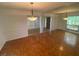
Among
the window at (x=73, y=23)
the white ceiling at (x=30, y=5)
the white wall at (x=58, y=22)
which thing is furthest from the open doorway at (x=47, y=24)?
the window at (x=73, y=23)

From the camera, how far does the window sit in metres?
2.35

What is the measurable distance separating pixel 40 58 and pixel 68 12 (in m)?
1.97

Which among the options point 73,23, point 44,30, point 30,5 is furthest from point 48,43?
point 30,5

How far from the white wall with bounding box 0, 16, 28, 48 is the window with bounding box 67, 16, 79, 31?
133 cm

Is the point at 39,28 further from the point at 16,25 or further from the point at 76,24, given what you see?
the point at 16,25

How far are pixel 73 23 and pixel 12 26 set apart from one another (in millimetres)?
2365

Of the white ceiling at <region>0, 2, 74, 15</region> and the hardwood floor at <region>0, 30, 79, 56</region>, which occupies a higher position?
the white ceiling at <region>0, 2, 74, 15</region>

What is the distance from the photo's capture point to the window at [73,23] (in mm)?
2354

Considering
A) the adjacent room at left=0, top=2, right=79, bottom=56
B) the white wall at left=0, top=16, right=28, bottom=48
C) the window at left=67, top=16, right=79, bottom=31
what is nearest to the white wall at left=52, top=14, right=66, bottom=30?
the adjacent room at left=0, top=2, right=79, bottom=56

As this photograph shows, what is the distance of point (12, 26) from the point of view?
3.88 metres

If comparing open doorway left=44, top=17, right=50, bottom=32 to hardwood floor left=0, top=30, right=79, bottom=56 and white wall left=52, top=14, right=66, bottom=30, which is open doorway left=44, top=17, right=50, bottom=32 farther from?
hardwood floor left=0, top=30, right=79, bottom=56

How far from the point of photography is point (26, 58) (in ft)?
3.55

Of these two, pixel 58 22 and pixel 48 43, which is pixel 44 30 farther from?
pixel 48 43

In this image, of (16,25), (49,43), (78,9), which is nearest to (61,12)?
(78,9)
